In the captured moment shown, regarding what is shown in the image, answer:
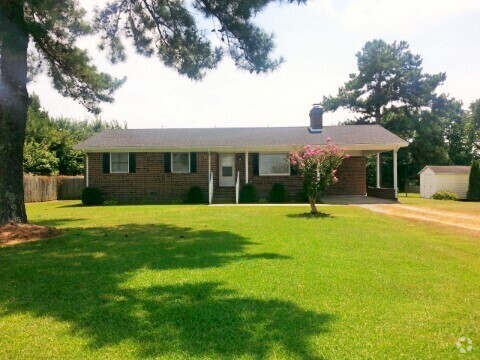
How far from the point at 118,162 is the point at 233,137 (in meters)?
6.66

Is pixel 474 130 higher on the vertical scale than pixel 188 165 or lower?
higher

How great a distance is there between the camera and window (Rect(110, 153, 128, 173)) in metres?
21.9

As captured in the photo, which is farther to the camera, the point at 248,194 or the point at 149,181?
the point at 149,181

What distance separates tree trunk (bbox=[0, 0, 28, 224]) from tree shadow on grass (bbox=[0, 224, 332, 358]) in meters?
2.76

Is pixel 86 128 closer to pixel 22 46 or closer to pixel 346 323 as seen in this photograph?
pixel 22 46

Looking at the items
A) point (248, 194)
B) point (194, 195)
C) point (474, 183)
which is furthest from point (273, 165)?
point (474, 183)

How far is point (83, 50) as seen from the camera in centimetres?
1278

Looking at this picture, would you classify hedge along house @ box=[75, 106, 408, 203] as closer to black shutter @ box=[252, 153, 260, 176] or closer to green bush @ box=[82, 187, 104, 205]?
black shutter @ box=[252, 153, 260, 176]

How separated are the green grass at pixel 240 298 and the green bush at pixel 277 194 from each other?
39.2 feet

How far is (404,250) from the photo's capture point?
7391 millimetres

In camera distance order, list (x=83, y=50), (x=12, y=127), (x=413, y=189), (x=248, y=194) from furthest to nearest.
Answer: (x=413, y=189), (x=248, y=194), (x=83, y=50), (x=12, y=127)

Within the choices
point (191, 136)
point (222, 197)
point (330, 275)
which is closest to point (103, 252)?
point (330, 275)

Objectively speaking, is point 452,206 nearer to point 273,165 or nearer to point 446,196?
point 446,196

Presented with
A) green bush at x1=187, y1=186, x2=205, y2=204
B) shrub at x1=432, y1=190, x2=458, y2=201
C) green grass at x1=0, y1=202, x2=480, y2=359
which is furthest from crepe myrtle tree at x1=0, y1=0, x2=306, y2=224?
shrub at x1=432, y1=190, x2=458, y2=201
